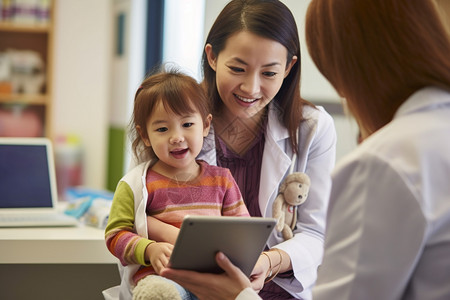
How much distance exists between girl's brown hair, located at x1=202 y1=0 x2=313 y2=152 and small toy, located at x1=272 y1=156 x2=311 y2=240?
0.11 metres

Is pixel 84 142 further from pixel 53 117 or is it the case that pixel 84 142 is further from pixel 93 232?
pixel 93 232

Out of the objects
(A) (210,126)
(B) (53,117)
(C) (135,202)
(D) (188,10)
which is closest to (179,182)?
(C) (135,202)

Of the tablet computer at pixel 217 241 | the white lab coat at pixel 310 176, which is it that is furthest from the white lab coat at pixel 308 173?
the tablet computer at pixel 217 241

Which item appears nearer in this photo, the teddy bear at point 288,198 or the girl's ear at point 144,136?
the girl's ear at point 144,136

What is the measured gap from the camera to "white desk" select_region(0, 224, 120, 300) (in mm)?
1889

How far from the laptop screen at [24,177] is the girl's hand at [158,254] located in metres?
0.74

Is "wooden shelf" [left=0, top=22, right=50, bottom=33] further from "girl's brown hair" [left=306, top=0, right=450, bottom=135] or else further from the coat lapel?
"girl's brown hair" [left=306, top=0, right=450, bottom=135]

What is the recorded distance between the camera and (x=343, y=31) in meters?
1.14

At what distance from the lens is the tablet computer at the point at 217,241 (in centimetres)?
127

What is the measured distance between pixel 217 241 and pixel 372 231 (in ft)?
1.29

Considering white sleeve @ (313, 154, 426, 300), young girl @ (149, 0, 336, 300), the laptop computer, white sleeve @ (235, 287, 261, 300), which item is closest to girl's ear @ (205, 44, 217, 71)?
young girl @ (149, 0, 336, 300)

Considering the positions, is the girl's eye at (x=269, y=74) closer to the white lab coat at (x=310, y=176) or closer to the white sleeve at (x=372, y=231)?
the white lab coat at (x=310, y=176)

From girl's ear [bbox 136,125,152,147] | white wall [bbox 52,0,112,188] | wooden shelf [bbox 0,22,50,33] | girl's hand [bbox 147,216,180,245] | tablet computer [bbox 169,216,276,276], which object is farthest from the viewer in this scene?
white wall [bbox 52,0,112,188]

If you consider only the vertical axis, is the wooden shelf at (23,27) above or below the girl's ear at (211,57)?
below
